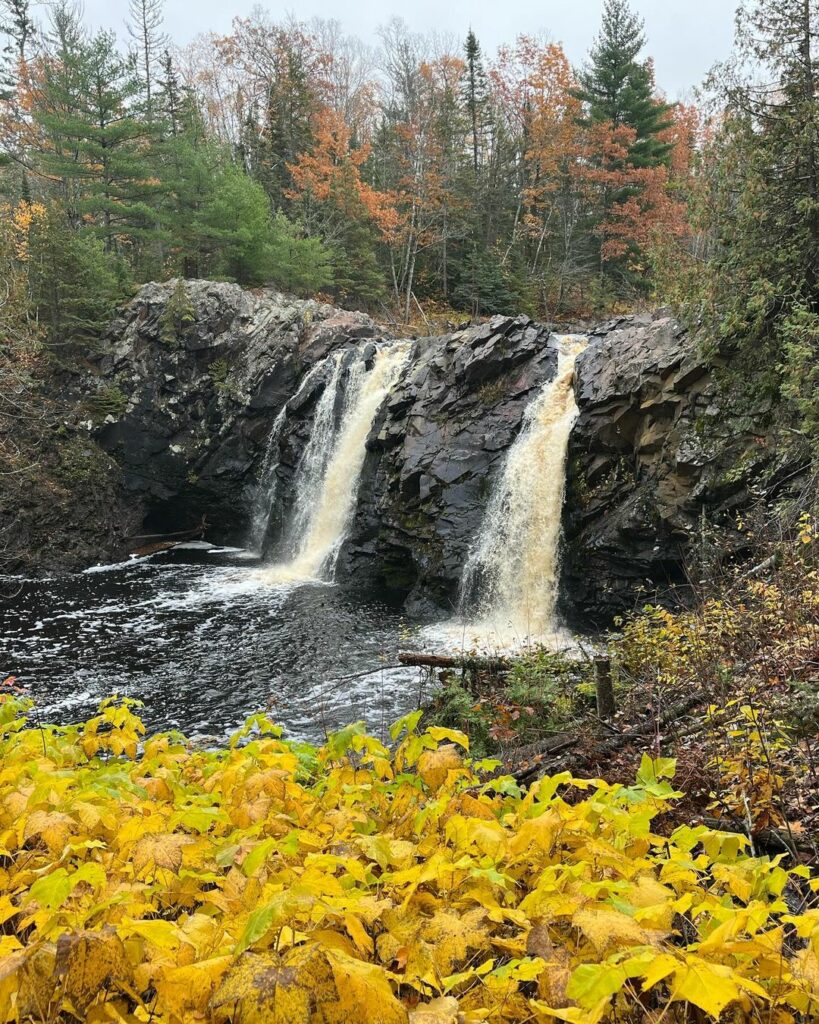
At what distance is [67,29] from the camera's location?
2712cm

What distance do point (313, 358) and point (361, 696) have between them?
1225cm

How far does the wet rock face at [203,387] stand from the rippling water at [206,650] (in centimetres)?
405

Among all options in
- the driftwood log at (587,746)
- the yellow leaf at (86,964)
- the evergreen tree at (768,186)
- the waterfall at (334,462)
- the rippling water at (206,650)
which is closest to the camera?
the yellow leaf at (86,964)

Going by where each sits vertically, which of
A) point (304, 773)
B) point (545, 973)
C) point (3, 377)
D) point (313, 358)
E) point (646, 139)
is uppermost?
point (646, 139)

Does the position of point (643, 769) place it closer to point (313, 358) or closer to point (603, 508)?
point (603, 508)

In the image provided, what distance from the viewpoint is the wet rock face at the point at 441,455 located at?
1360 centimetres

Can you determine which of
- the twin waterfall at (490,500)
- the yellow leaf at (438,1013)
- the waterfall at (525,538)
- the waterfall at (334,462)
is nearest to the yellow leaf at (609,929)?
the yellow leaf at (438,1013)

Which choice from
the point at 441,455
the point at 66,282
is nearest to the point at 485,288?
the point at 66,282

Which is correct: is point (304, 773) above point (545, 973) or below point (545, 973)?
below

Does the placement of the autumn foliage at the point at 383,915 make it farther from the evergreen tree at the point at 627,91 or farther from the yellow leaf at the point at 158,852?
the evergreen tree at the point at 627,91

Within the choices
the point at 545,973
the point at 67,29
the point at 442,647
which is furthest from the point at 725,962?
the point at 67,29

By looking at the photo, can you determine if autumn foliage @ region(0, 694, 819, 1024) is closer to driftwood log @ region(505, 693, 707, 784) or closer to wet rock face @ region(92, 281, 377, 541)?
driftwood log @ region(505, 693, 707, 784)

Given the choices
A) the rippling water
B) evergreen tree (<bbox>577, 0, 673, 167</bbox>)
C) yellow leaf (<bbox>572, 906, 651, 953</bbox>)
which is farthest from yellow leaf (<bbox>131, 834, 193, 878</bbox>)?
evergreen tree (<bbox>577, 0, 673, 167</bbox>)

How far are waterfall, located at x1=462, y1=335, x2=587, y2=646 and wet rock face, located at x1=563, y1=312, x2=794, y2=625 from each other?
0.33 metres
